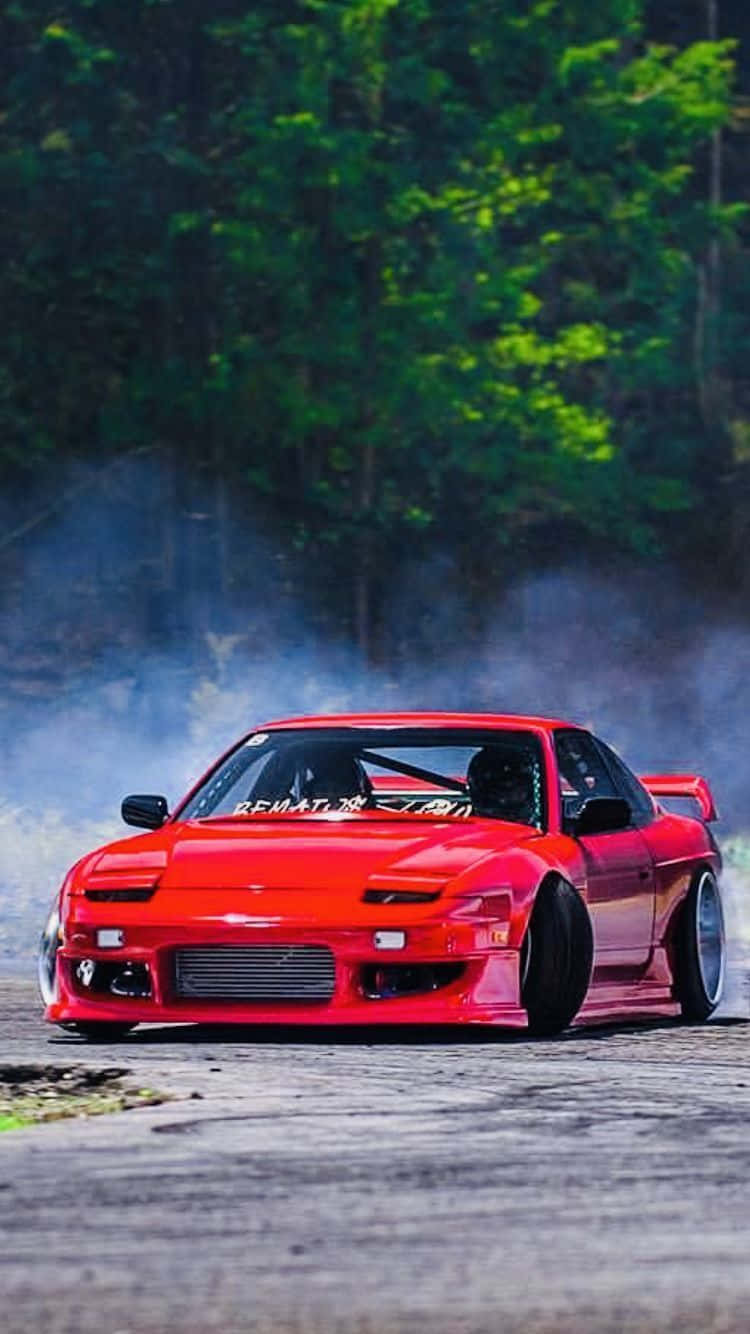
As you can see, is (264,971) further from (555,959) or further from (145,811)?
(145,811)

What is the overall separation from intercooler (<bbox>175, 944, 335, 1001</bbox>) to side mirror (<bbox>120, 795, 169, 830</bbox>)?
1.37 metres

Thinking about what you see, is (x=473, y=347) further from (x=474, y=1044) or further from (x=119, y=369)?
(x=474, y=1044)

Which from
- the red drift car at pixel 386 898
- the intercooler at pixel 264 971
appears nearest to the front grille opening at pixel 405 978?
the red drift car at pixel 386 898

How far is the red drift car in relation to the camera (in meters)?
12.5

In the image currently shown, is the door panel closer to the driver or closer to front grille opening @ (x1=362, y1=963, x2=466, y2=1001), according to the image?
the driver

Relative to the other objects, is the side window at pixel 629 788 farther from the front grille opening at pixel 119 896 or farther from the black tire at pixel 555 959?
the front grille opening at pixel 119 896

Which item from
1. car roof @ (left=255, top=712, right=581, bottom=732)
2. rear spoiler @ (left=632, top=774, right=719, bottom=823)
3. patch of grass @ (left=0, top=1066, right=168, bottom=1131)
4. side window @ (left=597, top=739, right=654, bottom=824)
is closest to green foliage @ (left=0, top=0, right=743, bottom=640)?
rear spoiler @ (left=632, top=774, right=719, bottom=823)

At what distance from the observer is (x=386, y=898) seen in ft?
41.2

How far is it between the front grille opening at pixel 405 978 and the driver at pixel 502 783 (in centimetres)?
129

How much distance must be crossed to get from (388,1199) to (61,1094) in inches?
108

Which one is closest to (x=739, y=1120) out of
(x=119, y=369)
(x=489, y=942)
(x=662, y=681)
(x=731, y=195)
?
(x=489, y=942)

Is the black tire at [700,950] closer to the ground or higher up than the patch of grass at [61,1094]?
higher up

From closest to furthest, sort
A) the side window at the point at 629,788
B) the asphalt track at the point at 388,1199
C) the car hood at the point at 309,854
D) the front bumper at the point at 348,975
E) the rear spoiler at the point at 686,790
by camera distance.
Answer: the asphalt track at the point at 388,1199 → the front bumper at the point at 348,975 → the car hood at the point at 309,854 → the side window at the point at 629,788 → the rear spoiler at the point at 686,790

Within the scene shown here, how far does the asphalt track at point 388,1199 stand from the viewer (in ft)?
21.7
